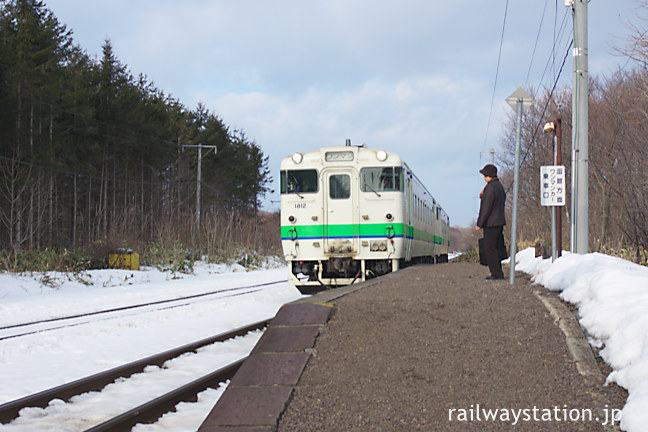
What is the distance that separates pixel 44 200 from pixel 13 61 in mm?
6889

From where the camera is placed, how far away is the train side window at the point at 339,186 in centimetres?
1277

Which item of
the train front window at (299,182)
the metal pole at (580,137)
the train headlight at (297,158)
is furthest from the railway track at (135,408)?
the metal pole at (580,137)

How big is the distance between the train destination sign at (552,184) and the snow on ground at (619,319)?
6121mm

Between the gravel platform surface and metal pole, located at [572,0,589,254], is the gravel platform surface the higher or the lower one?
the lower one

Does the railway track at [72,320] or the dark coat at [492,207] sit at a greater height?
the dark coat at [492,207]

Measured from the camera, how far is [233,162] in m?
60.0

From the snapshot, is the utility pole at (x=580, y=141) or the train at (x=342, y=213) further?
the train at (x=342, y=213)

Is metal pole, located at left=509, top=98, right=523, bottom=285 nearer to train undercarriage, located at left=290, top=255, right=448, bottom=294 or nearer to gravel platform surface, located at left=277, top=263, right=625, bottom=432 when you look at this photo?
gravel platform surface, located at left=277, top=263, right=625, bottom=432

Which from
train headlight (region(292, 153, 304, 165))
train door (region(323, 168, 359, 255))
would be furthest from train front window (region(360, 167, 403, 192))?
train headlight (region(292, 153, 304, 165))

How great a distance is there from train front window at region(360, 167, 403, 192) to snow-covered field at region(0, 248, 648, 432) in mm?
3301

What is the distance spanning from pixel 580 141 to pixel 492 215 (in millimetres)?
3467

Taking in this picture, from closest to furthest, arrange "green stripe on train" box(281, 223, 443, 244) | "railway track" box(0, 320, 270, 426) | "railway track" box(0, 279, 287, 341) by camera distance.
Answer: "railway track" box(0, 320, 270, 426) → "railway track" box(0, 279, 287, 341) → "green stripe on train" box(281, 223, 443, 244)

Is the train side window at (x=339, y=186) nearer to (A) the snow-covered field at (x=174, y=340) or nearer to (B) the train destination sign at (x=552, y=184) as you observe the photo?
(A) the snow-covered field at (x=174, y=340)

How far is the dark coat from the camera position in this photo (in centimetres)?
945
